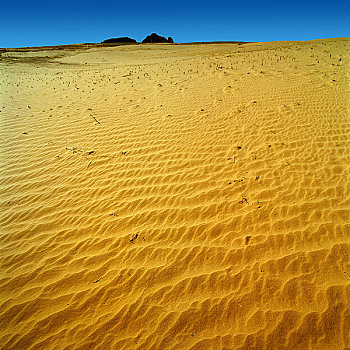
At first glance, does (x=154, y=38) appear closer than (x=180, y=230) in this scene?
No

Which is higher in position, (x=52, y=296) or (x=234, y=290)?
(x=234, y=290)

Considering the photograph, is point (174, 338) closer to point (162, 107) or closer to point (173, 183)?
point (173, 183)

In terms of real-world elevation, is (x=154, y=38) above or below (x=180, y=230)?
above

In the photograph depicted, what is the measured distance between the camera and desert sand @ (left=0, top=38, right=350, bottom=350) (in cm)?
248

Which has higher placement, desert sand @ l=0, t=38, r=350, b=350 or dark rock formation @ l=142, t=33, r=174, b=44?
dark rock formation @ l=142, t=33, r=174, b=44

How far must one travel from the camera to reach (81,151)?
559 centimetres

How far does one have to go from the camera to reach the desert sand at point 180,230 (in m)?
2.48

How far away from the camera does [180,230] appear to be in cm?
349

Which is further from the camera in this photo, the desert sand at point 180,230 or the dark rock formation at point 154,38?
the dark rock formation at point 154,38

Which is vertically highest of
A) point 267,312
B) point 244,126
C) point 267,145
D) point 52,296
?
point 244,126

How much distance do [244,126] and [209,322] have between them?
5.07m

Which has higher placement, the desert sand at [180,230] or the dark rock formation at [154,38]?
the dark rock formation at [154,38]

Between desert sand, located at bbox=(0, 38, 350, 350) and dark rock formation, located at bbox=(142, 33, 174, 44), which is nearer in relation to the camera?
desert sand, located at bbox=(0, 38, 350, 350)

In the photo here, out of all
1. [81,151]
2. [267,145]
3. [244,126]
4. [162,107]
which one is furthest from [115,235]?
[162,107]
